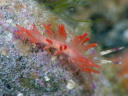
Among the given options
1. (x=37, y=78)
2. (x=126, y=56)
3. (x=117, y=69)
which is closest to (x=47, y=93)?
(x=37, y=78)

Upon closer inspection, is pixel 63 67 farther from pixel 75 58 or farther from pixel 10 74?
pixel 10 74

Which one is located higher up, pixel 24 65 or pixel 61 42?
pixel 61 42

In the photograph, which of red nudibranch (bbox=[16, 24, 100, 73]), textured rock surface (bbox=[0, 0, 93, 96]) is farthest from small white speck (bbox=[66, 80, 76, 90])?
red nudibranch (bbox=[16, 24, 100, 73])

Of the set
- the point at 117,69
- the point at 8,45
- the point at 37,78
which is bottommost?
the point at 117,69

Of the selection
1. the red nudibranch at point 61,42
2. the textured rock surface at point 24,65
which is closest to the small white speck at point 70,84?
the textured rock surface at point 24,65

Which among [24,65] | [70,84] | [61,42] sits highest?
[61,42]

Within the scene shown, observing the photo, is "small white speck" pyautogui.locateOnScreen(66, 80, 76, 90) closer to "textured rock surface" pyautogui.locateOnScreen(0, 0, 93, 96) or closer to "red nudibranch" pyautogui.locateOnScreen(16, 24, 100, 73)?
"textured rock surface" pyautogui.locateOnScreen(0, 0, 93, 96)

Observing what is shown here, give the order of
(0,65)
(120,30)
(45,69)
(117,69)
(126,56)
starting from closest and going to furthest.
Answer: (0,65) < (45,69) < (117,69) < (126,56) < (120,30)

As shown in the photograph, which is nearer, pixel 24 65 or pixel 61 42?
pixel 24 65
